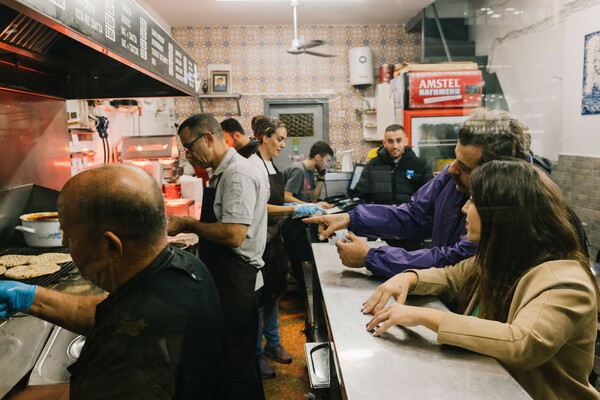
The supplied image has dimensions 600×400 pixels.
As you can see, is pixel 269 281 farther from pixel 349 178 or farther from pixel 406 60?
pixel 406 60

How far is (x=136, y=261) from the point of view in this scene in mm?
834

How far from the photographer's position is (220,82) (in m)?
2.61

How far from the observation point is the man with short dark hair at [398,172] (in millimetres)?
3238

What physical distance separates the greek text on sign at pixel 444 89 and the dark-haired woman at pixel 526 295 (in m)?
2.75

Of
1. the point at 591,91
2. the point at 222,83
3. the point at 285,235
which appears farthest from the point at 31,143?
the point at 591,91

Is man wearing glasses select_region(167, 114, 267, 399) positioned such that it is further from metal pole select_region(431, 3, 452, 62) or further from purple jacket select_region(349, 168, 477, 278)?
metal pole select_region(431, 3, 452, 62)

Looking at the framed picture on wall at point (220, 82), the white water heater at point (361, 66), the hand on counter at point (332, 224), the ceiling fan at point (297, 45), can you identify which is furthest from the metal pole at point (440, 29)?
the hand on counter at point (332, 224)

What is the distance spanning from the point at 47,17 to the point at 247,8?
73.5 inches

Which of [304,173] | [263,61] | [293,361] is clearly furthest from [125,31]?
[293,361]

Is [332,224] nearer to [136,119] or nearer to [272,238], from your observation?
[272,238]

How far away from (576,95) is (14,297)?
2.75 metres

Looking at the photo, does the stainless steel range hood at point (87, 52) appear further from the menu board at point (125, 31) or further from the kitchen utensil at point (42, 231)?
the kitchen utensil at point (42, 231)

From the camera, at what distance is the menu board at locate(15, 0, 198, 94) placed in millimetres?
777

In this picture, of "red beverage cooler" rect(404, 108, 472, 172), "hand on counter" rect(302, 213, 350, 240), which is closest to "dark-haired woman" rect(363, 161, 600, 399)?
"hand on counter" rect(302, 213, 350, 240)
